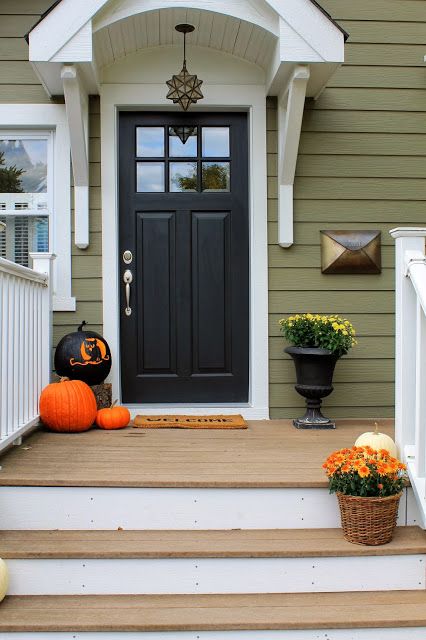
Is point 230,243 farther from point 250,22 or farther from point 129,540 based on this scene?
point 129,540

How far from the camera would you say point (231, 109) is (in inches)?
172

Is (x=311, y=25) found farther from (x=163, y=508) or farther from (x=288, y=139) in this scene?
(x=163, y=508)

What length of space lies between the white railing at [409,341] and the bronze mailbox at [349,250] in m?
1.35

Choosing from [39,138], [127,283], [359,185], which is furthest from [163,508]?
[39,138]

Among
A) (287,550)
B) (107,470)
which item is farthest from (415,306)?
(107,470)

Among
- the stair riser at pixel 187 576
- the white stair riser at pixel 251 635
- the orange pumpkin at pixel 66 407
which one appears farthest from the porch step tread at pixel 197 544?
the orange pumpkin at pixel 66 407

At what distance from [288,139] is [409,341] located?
1.73 m

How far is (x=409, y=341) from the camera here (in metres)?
2.87

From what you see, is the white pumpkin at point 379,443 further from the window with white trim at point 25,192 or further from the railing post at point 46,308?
the window with white trim at point 25,192

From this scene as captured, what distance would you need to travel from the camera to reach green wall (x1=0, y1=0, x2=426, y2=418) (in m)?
4.34

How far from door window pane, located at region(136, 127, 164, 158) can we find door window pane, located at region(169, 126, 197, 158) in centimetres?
7

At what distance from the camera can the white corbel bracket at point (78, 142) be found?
381 centimetres

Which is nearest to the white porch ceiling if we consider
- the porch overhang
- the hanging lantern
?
the porch overhang

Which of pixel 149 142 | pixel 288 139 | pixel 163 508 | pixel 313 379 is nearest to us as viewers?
pixel 163 508
